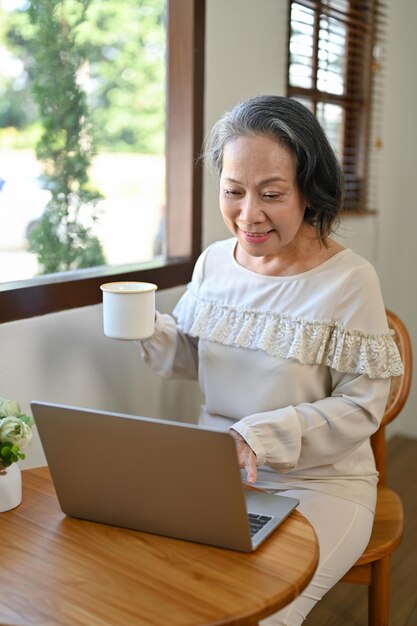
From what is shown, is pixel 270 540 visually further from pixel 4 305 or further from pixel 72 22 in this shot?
pixel 72 22

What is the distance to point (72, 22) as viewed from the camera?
1906 mm

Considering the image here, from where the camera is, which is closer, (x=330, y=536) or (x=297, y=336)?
(x=330, y=536)

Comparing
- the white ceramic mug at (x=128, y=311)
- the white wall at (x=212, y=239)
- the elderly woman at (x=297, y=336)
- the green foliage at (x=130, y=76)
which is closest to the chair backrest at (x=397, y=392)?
the elderly woman at (x=297, y=336)

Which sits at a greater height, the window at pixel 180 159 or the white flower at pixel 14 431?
the window at pixel 180 159

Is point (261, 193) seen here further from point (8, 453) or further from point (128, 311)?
point (8, 453)

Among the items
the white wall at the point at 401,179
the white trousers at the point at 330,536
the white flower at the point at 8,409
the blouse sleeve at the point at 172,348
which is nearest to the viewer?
the white flower at the point at 8,409

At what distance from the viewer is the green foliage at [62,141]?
1888 mm

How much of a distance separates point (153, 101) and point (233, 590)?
6.95 m

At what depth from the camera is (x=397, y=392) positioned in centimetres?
186

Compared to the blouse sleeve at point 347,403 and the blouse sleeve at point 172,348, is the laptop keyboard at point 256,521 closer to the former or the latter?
the blouse sleeve at point 347,403

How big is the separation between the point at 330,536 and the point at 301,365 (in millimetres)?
343

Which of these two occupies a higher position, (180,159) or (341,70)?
(341,70)

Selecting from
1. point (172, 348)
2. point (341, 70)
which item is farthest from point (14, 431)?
point (341, 70)

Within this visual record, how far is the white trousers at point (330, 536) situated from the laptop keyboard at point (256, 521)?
8.4 inches
